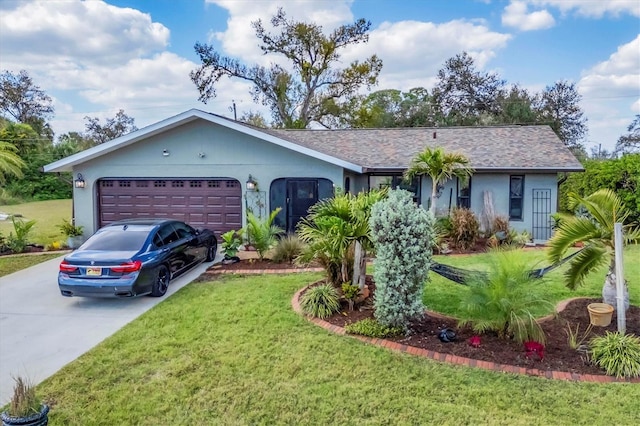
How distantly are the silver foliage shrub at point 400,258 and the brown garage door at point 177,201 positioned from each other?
851 cm

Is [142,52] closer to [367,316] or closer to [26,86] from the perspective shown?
[367,316]

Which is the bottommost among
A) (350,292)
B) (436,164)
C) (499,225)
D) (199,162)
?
(350,292)

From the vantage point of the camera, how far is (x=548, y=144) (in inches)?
623

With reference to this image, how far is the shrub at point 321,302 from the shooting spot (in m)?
6.94

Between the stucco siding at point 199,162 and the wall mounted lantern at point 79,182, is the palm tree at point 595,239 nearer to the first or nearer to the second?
the stucco siding at point 199,162

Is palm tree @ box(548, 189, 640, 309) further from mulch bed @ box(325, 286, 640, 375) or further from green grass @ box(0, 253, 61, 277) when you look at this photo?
green grass @ box(0, 253, 61, 277)

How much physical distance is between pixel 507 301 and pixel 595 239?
2172 millimetres

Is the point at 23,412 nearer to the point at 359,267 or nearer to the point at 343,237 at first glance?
the point at 343,237

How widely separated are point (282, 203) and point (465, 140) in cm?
795

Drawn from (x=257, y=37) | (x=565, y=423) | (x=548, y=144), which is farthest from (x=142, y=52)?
(x=565, y=423)

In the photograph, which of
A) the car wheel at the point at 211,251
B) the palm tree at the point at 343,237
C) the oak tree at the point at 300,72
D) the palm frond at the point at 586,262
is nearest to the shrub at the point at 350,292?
the palm tree at the point at 343,237

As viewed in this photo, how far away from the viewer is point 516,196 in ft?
47.8

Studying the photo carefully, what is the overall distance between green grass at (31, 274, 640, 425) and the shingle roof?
27.5 feet

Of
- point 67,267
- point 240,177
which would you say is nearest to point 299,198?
point 240,177
